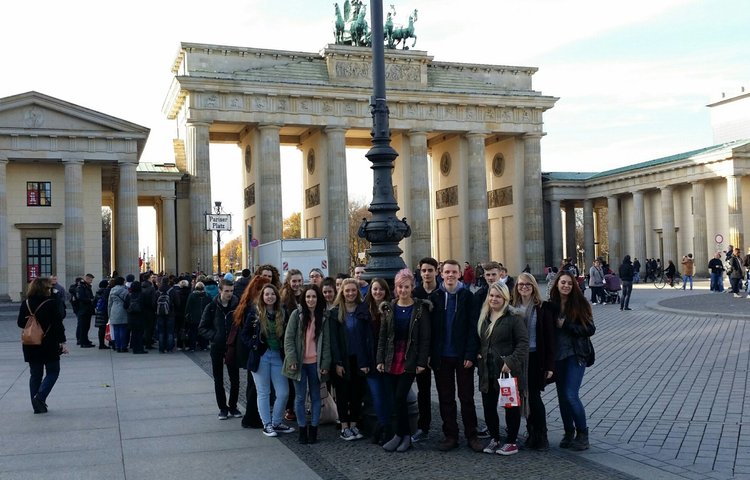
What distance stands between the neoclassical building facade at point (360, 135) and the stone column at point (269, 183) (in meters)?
0.07

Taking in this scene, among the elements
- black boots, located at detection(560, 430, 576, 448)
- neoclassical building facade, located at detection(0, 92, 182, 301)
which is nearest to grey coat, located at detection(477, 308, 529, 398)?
black boots, located at detection(560, 430, 576, 448)

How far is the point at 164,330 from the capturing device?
18.7 meters

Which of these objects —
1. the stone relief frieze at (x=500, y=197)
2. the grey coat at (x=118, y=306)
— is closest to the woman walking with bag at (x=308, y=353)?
the grey coat at (x=118, y=306)

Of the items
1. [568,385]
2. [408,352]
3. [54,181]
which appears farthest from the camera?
[54,181]

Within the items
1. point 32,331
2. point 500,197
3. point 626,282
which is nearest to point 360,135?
point 500,197

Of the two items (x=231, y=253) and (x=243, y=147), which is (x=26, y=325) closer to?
(x=243, y=147)

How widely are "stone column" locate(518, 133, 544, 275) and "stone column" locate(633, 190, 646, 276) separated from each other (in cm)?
666

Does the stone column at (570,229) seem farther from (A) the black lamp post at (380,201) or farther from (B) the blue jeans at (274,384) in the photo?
(B) the blue jeans at (274,384)

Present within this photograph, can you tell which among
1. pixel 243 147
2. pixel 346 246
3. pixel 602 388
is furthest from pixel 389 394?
pixel 243 147

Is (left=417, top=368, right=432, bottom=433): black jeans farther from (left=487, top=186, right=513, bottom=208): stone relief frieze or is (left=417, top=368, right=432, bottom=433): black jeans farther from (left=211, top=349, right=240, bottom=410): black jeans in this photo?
(left=487, top=186, right=513, bottom=208): stone relief frieze

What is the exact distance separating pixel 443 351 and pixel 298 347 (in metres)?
1.70

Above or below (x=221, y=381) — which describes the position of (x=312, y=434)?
below

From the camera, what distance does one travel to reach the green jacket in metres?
8.70

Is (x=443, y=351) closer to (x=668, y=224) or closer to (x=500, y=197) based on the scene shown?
(x=668, y=224)
